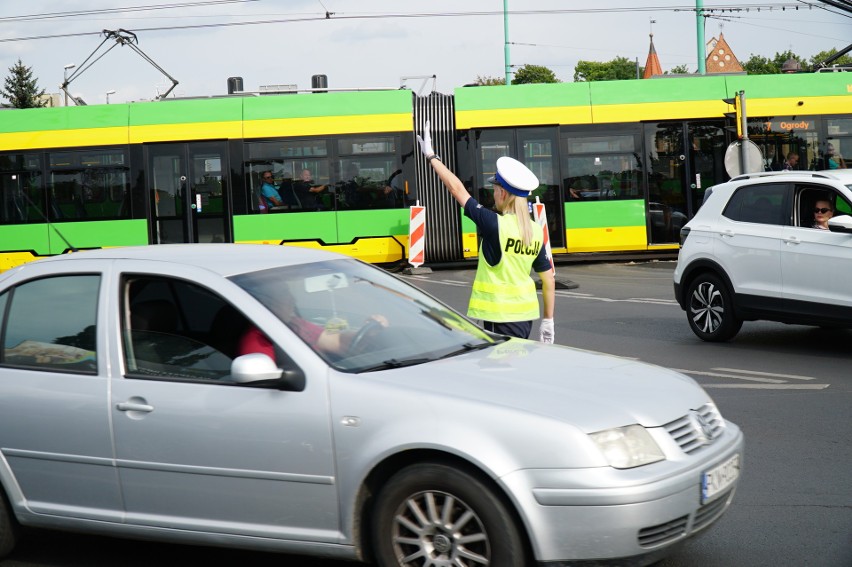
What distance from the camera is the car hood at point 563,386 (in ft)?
14.2

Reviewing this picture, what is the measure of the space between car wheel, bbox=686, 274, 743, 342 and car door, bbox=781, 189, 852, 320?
0.82 metres

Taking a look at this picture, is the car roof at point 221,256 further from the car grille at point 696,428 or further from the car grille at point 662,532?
the car grille at point 662,532

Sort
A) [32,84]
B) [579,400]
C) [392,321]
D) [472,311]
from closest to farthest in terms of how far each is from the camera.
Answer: [579,400] → [392,321] → [472,311] → [32,84]

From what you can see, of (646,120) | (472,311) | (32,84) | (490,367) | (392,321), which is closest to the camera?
(490,367)

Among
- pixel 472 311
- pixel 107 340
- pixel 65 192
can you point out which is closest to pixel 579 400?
pixel 107 340

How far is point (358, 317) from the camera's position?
518cm

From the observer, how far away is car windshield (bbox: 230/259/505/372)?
16.0ft

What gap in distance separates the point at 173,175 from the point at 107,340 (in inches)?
750

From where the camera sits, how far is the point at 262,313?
484 centimetres

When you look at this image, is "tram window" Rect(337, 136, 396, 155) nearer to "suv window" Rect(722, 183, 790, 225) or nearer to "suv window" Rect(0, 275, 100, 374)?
"suv window" Rect(722, 183, 790, 225)

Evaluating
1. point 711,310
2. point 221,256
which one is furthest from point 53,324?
point 711,310

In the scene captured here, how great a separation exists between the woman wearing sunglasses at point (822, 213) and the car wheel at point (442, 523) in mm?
7977

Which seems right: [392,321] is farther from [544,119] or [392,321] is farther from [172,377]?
[544,119]

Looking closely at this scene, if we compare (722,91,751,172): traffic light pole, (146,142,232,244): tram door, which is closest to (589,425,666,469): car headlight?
(722,91,751,172): traffic light pole
